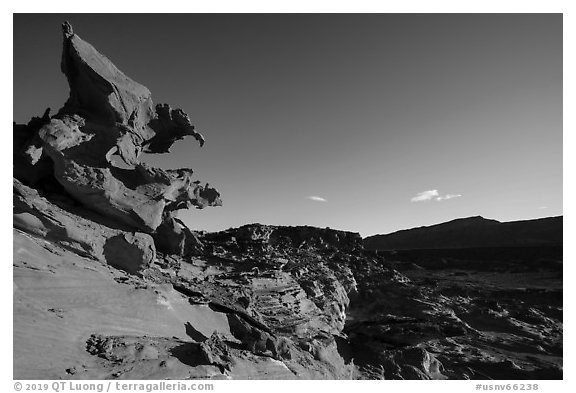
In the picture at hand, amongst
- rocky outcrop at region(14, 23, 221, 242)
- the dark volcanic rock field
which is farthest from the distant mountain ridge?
rocky outcrop at region(14, 23, 221, 242)

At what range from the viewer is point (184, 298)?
782cm

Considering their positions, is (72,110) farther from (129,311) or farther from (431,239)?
(431,239)

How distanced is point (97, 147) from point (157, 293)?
470cm

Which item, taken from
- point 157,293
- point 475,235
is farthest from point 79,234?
point 475,235

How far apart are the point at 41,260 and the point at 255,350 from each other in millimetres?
4563

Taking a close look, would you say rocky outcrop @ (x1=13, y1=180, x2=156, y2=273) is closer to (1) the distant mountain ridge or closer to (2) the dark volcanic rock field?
(2) the dark volcanic rock field

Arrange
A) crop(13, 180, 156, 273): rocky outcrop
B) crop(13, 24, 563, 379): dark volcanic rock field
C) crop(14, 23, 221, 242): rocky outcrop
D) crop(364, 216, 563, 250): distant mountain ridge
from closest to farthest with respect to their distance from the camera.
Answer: crop(13, 24, 563, 379): dark volcanic rock field
crop(13, 180, 156, 273): rocky outcrop
crop(14, 23, 221, 242): rocky outcrop
crop(364, 216, 563, 250): distant mountain ridge

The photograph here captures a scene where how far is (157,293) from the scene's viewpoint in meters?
7.17

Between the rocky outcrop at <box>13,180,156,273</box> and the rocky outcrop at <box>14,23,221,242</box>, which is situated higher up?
the rocky outcrop at <box>14,23,221,242</box>

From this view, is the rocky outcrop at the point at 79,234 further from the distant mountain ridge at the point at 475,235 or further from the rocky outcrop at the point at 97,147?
the distant mountain ridge at the point at 475,235

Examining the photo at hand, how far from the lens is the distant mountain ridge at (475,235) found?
181 ft

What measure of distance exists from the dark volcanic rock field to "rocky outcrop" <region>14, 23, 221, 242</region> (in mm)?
37

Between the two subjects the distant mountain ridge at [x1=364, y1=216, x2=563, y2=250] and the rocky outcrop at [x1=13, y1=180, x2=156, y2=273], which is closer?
the rocky outcrop at [x1=13, y1=180, x2=156, y2=273]

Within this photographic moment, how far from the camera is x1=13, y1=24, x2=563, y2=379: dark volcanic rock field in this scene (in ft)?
17.7
